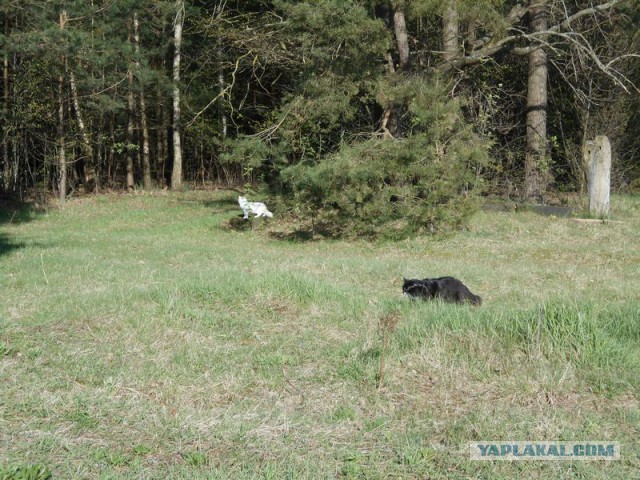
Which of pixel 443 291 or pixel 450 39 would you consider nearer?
pixel 443 291

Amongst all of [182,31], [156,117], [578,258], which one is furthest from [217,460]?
[156,117]

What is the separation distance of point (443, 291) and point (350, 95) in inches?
334

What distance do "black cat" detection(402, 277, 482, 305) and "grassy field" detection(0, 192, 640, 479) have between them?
11.2 inches

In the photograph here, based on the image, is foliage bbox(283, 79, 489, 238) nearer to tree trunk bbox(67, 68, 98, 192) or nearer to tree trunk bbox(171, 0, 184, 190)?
tree trunk bbox(67, 68, 98, 192)

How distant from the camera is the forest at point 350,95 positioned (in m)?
14.1

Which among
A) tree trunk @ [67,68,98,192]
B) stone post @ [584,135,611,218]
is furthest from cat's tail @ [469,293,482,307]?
tree trunk @ [67,68,98,192]

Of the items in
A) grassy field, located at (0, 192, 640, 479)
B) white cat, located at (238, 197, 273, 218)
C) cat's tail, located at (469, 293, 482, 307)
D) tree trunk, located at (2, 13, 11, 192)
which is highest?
tree trunk, located at (2, 13, 11, 192)

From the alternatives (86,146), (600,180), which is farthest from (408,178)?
(86,146)

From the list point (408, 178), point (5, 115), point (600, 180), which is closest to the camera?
point (408, 178)

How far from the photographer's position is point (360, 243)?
46.5ft

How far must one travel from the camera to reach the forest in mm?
14086

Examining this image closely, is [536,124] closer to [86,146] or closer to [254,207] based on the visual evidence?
[254,207]

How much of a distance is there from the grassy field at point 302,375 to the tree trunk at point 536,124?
948 centimetres

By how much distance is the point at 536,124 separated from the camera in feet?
63.2
